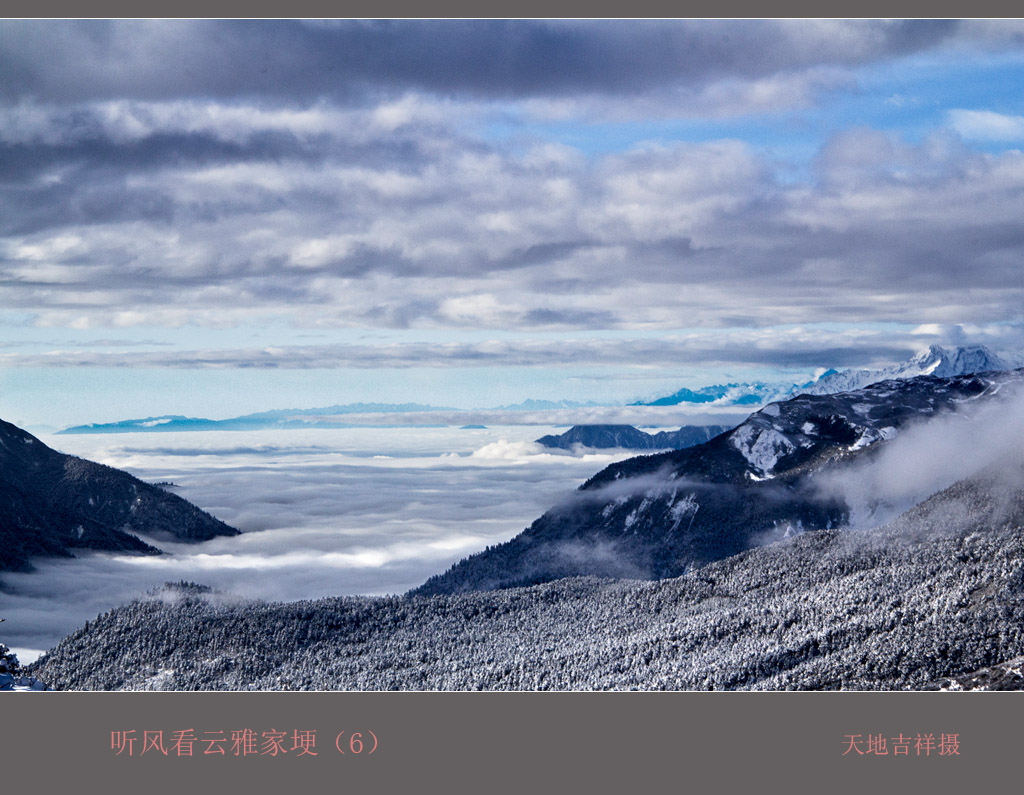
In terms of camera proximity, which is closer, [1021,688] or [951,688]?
[1021,688]

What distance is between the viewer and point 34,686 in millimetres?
167000

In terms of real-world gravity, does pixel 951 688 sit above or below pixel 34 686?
below

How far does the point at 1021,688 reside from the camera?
186375 millimetres

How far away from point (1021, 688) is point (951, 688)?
15111 millimetres

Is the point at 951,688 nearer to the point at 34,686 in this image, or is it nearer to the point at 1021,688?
the point at 1021,688
